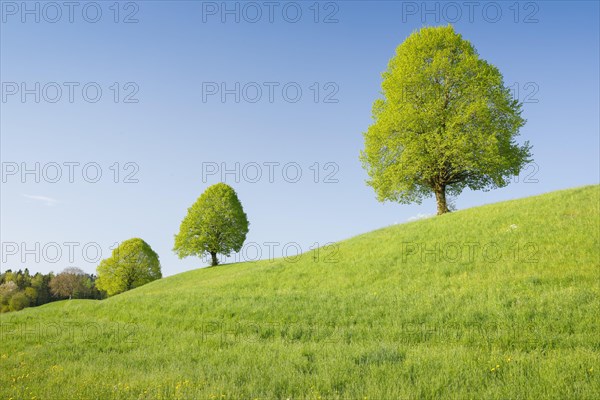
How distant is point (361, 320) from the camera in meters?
12.2

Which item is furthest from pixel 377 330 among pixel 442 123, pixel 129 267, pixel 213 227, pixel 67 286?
pixel 67 286

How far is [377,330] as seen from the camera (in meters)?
10.9

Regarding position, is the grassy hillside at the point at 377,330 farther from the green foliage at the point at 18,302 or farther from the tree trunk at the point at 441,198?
the green foliage at the point at 18,302

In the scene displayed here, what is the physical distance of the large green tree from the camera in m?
29.8

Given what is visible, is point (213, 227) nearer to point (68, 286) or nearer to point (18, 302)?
point (18, 302)

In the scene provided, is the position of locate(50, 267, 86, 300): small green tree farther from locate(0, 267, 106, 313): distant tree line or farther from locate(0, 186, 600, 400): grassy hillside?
locate(0, 186, 600, 400): grassy hillside

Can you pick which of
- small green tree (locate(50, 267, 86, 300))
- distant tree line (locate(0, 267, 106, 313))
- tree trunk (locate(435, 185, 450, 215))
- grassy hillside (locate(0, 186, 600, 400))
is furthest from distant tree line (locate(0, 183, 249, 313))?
grassy hillside (locate(0, 186, 600, 400))

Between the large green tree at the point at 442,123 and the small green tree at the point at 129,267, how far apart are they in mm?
45933

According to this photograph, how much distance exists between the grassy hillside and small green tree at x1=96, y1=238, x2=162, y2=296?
43.5 metres

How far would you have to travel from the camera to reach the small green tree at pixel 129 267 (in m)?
64.6

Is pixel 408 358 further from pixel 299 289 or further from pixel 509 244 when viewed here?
pixel 509 244

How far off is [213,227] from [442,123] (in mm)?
34567

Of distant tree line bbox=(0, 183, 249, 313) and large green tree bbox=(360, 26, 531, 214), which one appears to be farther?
distant tree line bbox=(0, 183, 249, 313)

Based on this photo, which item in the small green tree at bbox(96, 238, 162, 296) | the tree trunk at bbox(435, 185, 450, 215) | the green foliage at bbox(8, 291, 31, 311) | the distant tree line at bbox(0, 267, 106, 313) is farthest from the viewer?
the distant tree line at bbox(0, 267, 106, 313)
